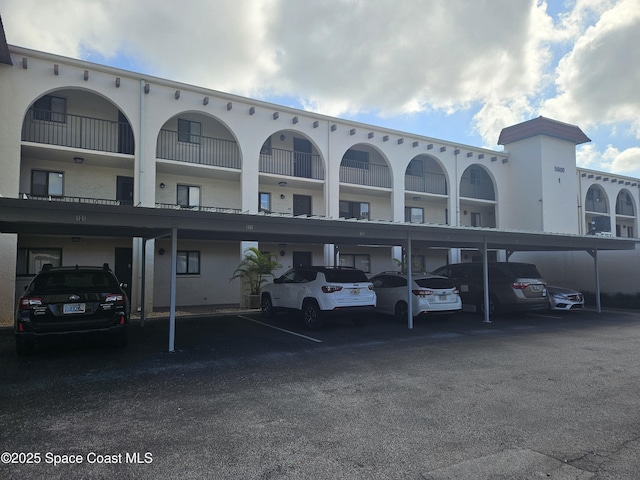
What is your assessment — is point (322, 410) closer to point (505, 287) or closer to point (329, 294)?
point (329, 294)

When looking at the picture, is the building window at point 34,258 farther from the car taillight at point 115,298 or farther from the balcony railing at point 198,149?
the car taillight at point 115,298

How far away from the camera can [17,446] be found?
12.2 feet

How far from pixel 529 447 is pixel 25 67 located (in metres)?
16.3

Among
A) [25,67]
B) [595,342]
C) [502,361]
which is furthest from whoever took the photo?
[25,67]

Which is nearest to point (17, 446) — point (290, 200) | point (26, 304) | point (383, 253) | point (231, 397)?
point (231, 397)

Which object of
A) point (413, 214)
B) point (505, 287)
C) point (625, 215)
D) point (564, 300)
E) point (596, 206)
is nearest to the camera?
point (505, 287)

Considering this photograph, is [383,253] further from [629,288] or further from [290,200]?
[629,288]

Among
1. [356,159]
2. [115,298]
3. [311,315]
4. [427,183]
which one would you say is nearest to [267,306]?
[311,315]

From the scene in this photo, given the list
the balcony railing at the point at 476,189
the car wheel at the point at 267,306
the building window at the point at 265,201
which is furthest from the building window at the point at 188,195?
the balcony railing at the point at 476,189

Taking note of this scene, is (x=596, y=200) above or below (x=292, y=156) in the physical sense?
below

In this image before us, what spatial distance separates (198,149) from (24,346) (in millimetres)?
11233

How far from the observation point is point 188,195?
16.8 meters

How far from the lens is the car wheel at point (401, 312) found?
449 inches

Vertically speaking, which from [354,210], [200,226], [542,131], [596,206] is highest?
[542,131]
